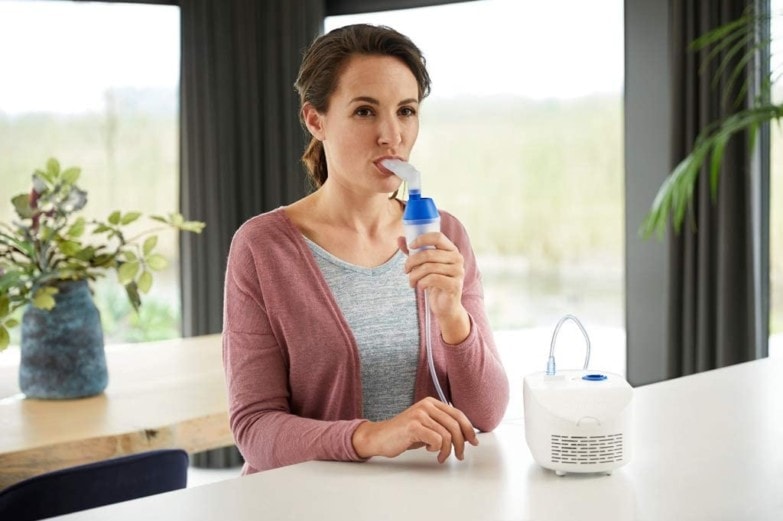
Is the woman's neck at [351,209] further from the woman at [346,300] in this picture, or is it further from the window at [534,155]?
the window at [534,155]

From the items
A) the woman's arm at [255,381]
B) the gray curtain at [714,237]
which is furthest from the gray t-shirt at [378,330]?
the gray curtain at [714,237]

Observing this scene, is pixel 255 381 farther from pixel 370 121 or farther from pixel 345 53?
pixel 345 53

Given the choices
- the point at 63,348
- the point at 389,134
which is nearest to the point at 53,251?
the point at 63,348

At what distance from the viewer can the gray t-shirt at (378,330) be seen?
69.6 inches

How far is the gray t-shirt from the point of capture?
69.6 inches

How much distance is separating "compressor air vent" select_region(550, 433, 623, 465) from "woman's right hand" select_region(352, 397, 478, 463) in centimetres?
15

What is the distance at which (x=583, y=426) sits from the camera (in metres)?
1.27

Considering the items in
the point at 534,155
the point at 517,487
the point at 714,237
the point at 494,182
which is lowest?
the point at 517,487

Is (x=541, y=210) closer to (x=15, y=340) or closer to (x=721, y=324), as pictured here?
(x=721, y=324)

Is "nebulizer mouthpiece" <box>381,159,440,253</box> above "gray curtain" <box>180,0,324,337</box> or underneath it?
underneath

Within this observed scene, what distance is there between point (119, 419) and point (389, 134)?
1106 mm

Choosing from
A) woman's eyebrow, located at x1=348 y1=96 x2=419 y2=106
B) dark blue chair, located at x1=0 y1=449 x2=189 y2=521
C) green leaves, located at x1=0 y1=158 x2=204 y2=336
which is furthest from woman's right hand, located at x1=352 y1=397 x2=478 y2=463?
green leaves, located at x1=0 y1=158 x2=204 y2=336

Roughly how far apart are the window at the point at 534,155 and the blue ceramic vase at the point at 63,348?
2.13 m

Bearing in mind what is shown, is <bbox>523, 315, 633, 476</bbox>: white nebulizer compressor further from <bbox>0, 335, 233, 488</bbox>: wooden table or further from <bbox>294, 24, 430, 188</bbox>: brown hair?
<bbox>0, 335, 233, 488</bbox>: wooden table
